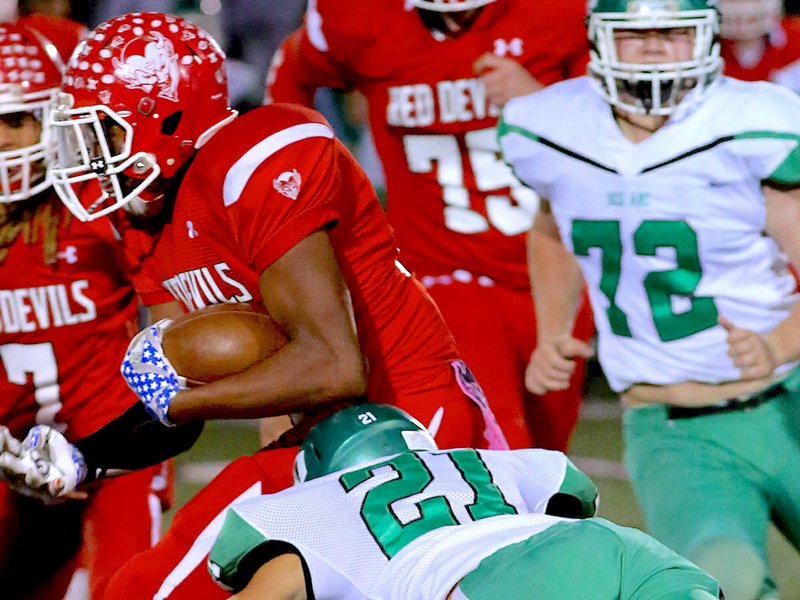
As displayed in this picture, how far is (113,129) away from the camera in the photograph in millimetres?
2992

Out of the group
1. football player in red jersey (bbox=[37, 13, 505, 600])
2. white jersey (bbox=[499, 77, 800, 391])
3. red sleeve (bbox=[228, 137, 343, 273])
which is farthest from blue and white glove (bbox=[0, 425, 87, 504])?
white jersey (bbox=[499, 77, 800, 391])

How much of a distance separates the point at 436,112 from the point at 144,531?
4.70 feet

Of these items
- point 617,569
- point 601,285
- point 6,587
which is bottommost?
point 6,587

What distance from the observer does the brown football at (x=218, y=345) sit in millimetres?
2686

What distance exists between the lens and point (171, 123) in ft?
9.82

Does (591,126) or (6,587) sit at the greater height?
(591,126)

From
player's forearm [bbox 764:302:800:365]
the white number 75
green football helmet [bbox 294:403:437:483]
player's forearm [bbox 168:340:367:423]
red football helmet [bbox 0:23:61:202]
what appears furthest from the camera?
the white number 75

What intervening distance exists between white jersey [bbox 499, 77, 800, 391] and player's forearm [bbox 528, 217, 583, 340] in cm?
15

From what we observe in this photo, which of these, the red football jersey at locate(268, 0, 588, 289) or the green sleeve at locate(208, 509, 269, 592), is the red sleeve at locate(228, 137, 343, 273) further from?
the red football jersey at locate(268, 0, 588, 289)

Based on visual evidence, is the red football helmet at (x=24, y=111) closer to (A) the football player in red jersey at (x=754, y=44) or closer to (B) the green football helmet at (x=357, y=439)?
(B) the green football helmet at (x=357, y=439)

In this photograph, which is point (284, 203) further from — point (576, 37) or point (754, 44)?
point (754, 44)

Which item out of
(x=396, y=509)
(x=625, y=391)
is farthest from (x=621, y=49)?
(x=396, y=509)

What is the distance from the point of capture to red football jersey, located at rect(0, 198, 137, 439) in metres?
3.54

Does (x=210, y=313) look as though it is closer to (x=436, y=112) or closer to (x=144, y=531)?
(x=144, y=531)
